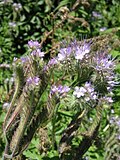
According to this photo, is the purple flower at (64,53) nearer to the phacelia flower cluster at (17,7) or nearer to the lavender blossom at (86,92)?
the lavender blossom at (86,92)

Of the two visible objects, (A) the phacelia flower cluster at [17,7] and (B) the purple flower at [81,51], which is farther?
(A) the phacelia flower cluster at [17,7]

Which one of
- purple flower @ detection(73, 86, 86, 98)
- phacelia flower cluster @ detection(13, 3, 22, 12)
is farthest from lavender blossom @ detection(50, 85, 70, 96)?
phacelia flower cluster @ detection(13, 3, 22, 12)

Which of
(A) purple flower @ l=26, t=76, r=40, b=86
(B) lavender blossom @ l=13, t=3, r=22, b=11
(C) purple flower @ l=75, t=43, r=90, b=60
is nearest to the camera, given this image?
(A) purple flower @ l=26, t=76, r=40, b=86

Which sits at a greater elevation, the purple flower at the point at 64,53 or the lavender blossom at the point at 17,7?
the purple flower at the point at 64,53

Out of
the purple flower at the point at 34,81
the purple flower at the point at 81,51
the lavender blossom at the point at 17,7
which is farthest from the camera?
the lavender blossom at the point at 17,7

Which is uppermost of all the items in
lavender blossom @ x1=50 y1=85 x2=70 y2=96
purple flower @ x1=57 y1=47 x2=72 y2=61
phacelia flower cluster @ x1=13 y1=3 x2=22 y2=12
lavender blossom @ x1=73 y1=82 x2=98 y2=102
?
purple flower @ x1=57 y1=47 x2=72 y2=61

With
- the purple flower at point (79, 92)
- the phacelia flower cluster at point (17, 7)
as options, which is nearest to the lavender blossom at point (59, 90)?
the purple flower at point (79, 92)

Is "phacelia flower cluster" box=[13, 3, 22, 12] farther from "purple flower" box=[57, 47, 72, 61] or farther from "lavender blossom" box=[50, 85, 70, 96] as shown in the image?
"lavender blossom" box=[50, 85, 70, 96]

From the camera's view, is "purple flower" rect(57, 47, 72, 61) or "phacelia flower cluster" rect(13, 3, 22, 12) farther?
"phacelia flower cluster" rect(13, 3, 22, 12)

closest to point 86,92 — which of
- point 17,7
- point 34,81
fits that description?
point 34,81

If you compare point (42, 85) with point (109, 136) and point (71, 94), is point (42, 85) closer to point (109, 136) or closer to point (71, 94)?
point (71, 94)

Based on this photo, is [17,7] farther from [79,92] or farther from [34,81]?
[34,81]

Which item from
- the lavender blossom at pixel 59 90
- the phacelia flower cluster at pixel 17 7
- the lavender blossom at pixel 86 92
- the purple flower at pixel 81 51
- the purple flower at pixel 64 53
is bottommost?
the phacelia flower cluster at pixel 17 7

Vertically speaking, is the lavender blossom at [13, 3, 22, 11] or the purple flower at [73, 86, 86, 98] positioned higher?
the purple flower at [73, 86, 86, 98]
